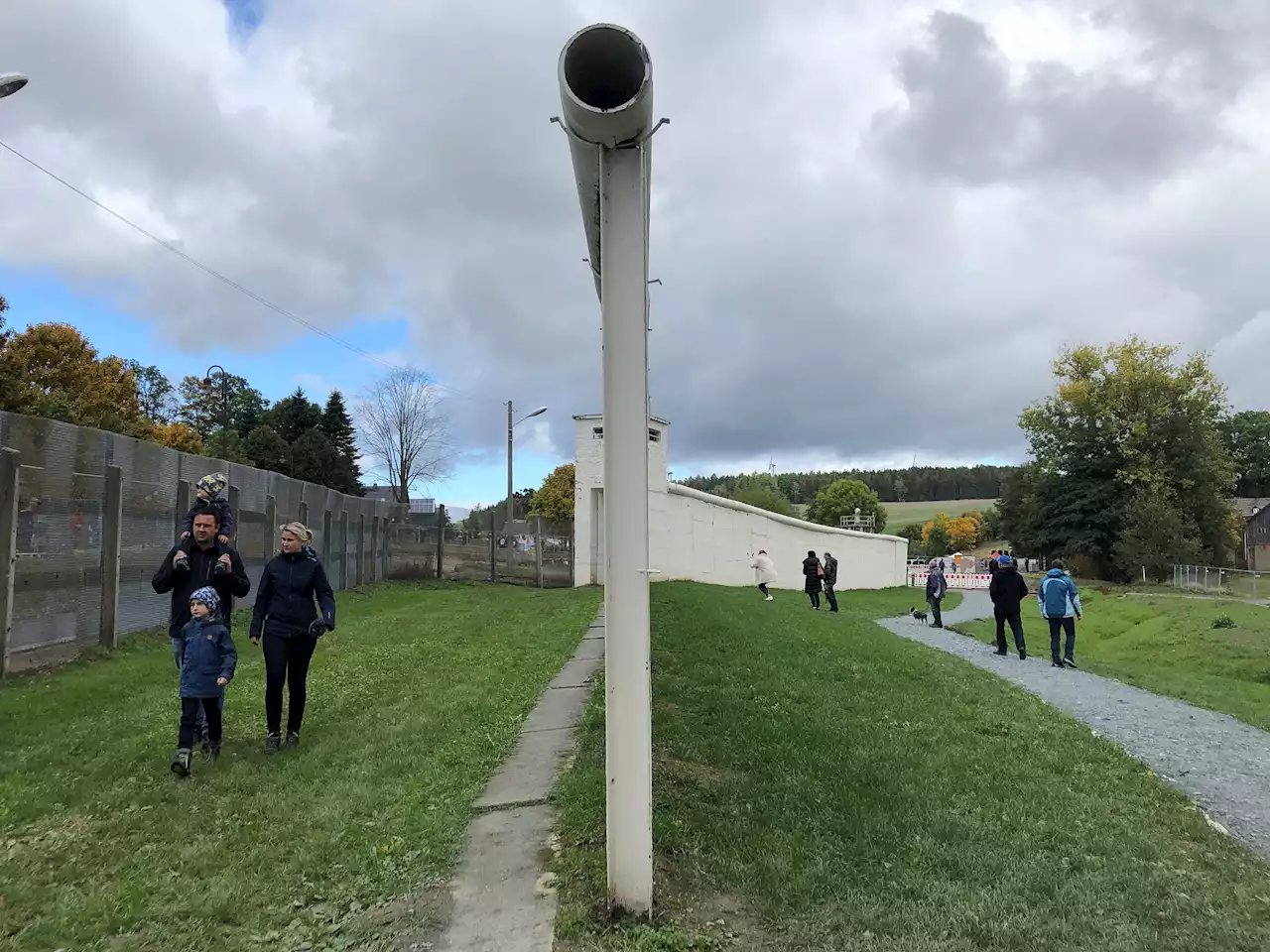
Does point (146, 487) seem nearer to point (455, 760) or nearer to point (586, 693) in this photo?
point (586, 693)

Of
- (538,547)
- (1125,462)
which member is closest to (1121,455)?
(1125,462)

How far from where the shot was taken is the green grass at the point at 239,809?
3.33 m

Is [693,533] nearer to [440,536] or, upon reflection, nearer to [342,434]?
[440,536]

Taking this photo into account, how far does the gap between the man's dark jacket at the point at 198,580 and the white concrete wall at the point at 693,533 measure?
62.4ft

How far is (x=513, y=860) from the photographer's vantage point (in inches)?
154

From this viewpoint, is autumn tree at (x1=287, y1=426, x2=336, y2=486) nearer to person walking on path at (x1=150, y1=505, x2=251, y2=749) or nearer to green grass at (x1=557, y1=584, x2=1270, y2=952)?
person walking on path at (x1=150, y1=505, x2=251, y2=749)

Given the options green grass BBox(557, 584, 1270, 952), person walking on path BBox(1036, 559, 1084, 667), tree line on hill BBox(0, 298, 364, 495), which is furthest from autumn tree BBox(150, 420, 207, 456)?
green grass BBox(557, 584, 1270, 952)

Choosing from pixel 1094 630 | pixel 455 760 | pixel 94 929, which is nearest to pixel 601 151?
pixel 94 929

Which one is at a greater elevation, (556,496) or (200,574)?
(556,496)

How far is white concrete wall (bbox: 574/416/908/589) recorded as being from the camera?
2780 cm

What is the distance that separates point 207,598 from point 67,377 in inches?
1557

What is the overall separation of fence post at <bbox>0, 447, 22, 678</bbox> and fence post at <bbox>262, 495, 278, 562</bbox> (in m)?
7.36

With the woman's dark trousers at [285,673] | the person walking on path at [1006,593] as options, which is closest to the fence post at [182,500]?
the woman's dark trousers at [285,673]

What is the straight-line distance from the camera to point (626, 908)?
330 centimetres
